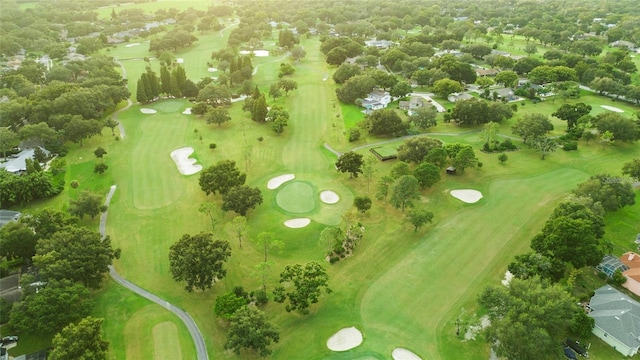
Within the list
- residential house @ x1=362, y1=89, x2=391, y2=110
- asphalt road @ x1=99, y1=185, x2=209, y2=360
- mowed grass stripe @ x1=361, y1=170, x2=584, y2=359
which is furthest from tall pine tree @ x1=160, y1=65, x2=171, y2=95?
mowed grass stripe @ x1=361, y1=170, x2=584, y2=359

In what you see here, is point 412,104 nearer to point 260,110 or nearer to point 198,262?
point 260,110

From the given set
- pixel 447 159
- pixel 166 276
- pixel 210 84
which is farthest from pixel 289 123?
pixel 166 276

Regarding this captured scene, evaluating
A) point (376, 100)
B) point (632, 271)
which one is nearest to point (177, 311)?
point (632, 271)

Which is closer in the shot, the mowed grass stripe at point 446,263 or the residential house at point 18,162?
the mowed grass stripe at point 446,263

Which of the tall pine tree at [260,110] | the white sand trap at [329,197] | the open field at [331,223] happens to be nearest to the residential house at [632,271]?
the open field at [331,223]

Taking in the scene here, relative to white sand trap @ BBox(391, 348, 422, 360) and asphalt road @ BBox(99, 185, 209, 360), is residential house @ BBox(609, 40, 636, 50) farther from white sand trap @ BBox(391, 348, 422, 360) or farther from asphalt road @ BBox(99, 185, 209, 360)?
asphalt road @ BBox(99, 185, 209, 360)

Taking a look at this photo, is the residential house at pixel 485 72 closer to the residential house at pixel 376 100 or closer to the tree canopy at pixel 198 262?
the residential house at pixel 376 100
